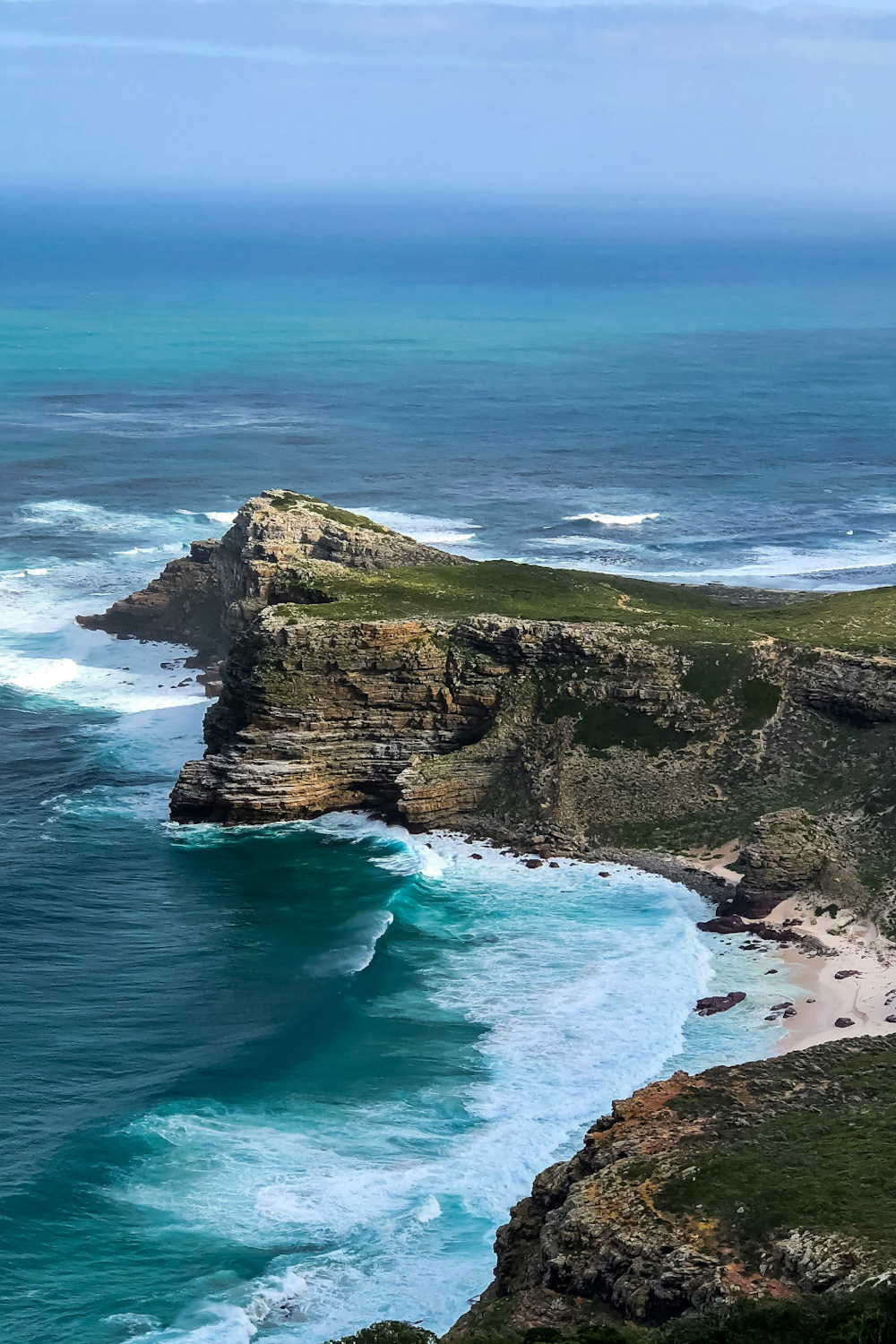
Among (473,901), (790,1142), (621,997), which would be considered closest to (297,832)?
(473,901)

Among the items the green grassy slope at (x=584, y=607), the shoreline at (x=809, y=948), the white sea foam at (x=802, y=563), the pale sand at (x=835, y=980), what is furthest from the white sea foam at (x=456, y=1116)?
the white sea foam at (x=802, y=563)

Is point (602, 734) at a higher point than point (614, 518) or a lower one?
lower

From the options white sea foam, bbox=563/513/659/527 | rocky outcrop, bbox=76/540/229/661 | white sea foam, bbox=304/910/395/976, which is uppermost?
white sea foam, bbox=563/513/659/527

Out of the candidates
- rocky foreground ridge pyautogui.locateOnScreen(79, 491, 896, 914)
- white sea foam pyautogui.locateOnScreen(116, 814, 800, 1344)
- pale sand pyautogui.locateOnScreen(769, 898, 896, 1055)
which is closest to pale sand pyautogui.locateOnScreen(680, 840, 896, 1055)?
pale sand pyautogui.locateOnScreen(769, 898, 896, 1055)

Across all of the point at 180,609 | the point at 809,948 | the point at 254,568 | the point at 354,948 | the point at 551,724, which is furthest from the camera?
the point at 180,609

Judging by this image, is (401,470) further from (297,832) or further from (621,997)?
(621,997)

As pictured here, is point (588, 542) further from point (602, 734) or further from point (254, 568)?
point (602, 734)

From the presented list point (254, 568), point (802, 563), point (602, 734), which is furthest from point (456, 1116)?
point (802, 563)

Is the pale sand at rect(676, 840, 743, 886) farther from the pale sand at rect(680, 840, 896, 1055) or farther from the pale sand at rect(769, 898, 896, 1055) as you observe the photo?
the pale sand at rect(769, 898, 896, 1055)
